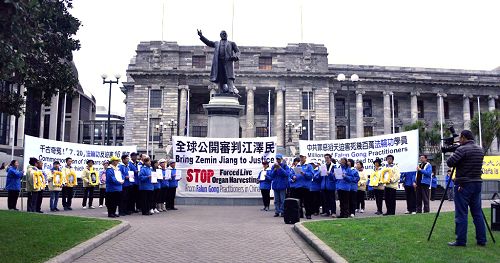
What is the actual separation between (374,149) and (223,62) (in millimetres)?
7886

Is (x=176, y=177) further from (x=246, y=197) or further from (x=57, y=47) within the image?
(x=57, y=47)

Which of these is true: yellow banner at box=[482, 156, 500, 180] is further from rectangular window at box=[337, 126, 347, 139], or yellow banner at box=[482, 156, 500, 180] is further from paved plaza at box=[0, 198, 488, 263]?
rectangular window at box=[337, 126, 347, 139]

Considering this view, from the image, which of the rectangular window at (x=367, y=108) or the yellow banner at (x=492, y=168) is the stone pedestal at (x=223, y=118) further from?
the rectangular window at (x=367, y=108)

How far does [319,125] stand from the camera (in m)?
62.7

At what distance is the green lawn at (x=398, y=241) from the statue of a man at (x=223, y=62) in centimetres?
1101

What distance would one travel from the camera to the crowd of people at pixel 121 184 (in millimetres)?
15031

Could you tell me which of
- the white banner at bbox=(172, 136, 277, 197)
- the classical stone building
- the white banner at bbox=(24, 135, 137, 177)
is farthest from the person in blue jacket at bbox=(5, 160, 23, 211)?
the classical stone building

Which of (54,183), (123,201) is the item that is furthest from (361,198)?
(54,183)

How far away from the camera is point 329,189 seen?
16.0 m

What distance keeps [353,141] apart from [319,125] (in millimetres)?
42956

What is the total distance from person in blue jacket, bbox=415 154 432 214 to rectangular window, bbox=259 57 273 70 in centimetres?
4897

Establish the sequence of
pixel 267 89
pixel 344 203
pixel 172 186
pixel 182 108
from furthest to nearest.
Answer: pixel 267 89 → pixel 182 108 → pixel 172 186 → pixel 344 203

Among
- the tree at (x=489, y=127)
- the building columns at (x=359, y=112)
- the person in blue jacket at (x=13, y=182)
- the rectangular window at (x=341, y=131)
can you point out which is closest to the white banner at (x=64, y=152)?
the person in blue jacket at (x=13, y=182)

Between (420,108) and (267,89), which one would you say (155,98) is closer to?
(267,89)
